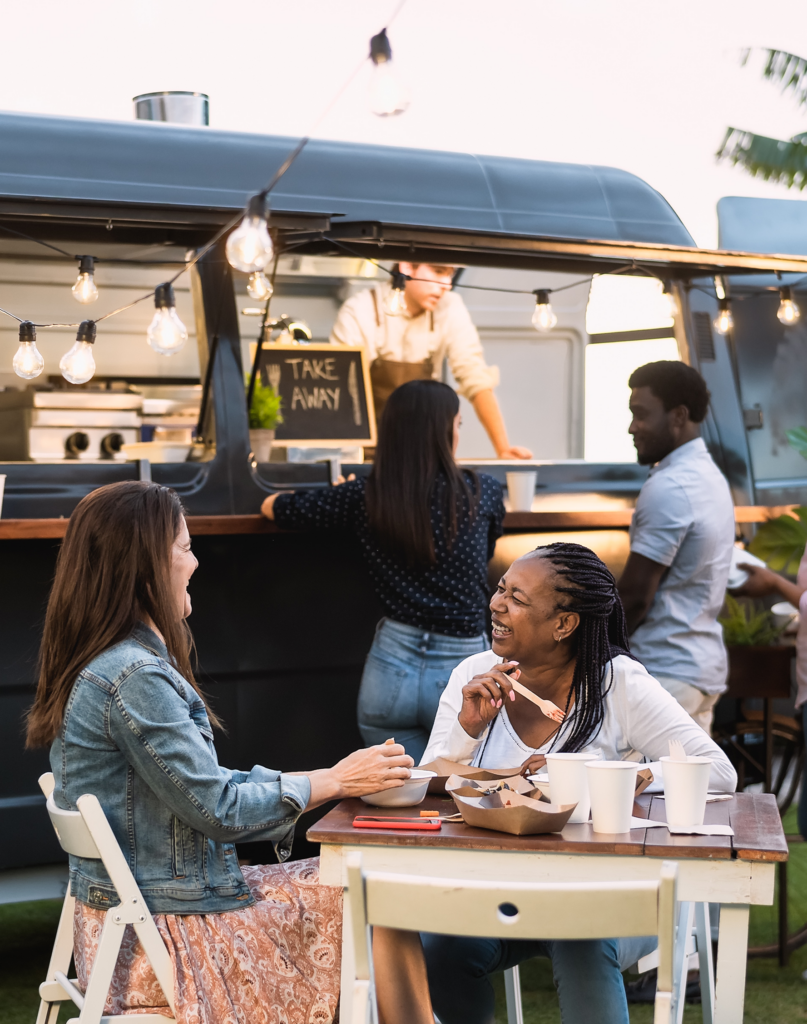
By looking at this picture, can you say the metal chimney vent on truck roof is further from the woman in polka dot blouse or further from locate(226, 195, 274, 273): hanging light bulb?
locate(226, 195, 274, 273): hanging light bulb

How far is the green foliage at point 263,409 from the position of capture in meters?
4.58

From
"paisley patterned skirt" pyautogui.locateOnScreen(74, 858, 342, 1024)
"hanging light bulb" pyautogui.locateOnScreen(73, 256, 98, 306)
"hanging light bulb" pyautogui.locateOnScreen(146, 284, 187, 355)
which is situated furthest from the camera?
"hanging light bulb" pyautogui.locateOnScreen(73, 256, 98, 306)

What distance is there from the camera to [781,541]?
504 centimetres

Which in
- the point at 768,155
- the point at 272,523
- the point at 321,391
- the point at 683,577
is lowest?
the point at 683,577

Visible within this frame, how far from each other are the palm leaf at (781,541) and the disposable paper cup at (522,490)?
3.39 feet

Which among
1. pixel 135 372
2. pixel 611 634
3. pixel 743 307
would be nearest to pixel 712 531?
pixel 611 634

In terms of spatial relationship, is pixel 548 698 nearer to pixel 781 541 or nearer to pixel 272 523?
pixel 272 523

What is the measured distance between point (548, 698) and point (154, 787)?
3.23 feet

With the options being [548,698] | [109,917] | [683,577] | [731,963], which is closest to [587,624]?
[548,698]

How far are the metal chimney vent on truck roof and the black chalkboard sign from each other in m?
0.97

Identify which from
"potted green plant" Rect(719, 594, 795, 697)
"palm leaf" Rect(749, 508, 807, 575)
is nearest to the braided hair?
"potted green plant" Rect(719, 594, 795, 697)

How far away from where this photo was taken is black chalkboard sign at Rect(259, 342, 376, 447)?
4.94 m

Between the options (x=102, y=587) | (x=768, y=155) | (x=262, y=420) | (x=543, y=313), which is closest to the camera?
(x=102, y=587)

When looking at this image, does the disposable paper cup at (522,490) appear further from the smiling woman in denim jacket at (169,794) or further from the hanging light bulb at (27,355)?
the smiling woman in denim jacket at (169,794)
